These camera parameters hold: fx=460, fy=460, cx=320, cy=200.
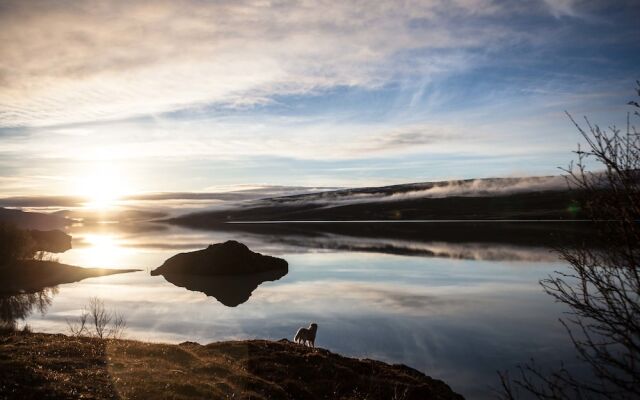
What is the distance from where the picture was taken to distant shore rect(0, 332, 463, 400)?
13812 mm

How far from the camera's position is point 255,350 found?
21.9 meters

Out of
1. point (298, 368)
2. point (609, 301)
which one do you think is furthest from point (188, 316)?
Answer: point (609, 301)

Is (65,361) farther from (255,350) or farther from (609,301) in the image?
(609,301)

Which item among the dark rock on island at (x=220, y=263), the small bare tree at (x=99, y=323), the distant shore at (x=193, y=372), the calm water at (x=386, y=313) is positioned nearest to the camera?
the distant shore at (x=193, y=372)

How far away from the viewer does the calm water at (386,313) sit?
24203 mm

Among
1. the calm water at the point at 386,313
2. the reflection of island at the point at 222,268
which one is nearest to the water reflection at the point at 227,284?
the reflection of island at the point at 222,268

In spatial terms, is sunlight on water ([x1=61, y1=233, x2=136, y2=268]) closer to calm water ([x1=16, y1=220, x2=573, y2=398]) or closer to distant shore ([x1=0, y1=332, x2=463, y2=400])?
calm water ([x1=16, y1=220, x2=573, y2=398])

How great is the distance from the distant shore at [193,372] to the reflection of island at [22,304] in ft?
57.5

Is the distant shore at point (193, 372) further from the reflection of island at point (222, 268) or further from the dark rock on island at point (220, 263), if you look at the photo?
the dark rock on island at point (220, 263)

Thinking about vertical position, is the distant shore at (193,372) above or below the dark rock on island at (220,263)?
above

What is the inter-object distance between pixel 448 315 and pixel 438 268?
30.3m

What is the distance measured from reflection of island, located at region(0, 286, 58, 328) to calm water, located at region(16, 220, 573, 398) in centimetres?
89

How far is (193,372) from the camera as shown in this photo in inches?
672

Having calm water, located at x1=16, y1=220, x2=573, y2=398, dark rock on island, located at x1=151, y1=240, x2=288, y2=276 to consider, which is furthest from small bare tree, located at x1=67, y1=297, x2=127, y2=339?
dark rock on island, located at x1=151, y1=240, x2=288, y2=276
